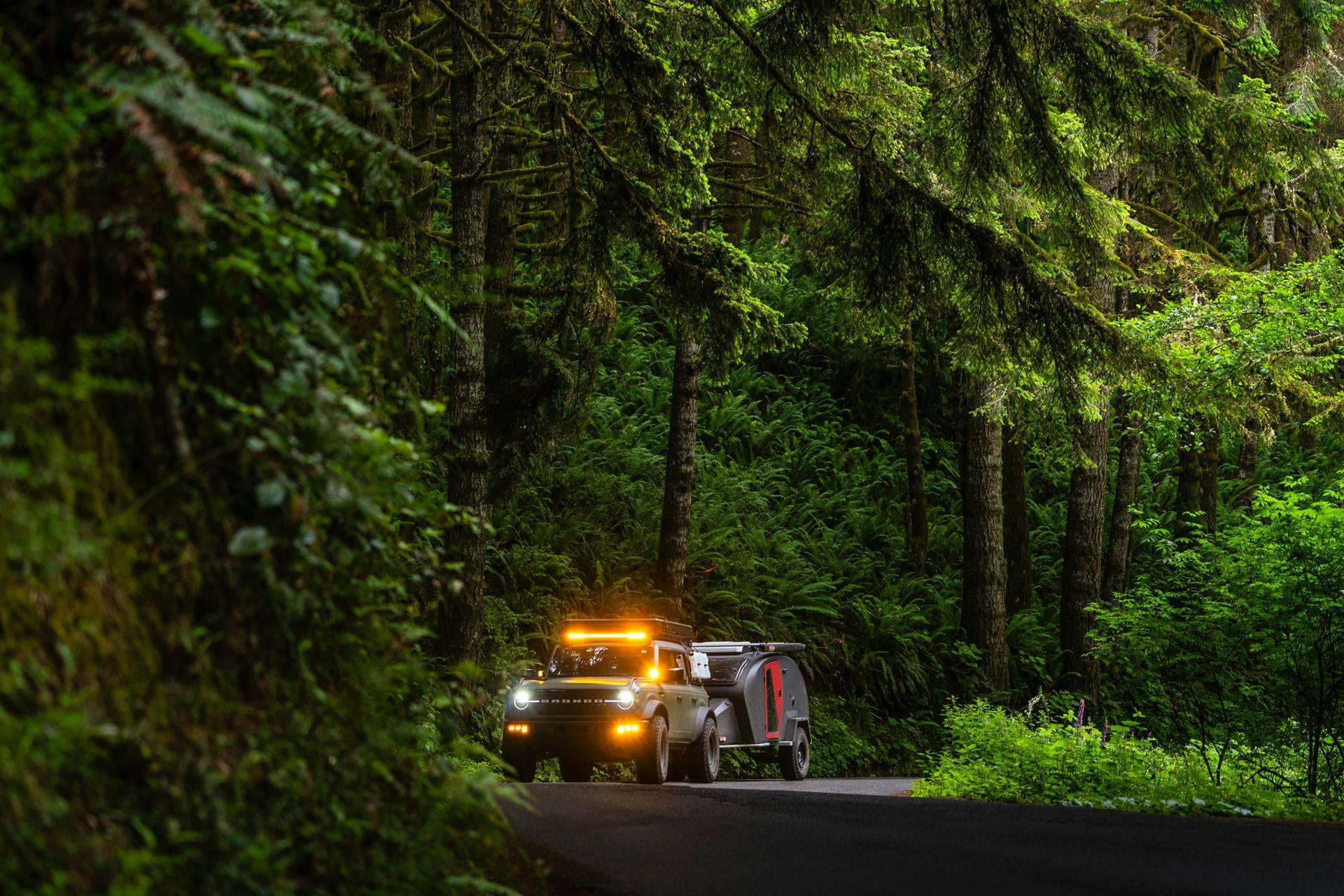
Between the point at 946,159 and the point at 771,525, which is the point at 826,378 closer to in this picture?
the point at 771,525

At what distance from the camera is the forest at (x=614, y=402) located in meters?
3.44

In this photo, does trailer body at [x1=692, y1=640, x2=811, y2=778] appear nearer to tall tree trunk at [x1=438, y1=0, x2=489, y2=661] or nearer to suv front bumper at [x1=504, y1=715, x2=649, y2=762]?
suv front bumper at [x1=504, y1=715, x2=649, y2=762]

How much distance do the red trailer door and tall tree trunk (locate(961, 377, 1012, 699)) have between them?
4795mm

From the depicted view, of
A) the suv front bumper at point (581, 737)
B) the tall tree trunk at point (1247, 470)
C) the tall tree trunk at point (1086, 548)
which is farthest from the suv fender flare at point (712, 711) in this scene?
the tall tree trunk at point (1247, 470)

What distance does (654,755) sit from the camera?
13.6 meters

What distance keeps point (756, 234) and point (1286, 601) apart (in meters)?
24.3

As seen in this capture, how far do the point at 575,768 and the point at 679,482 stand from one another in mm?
5869

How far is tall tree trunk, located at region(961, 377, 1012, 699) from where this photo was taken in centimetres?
2047

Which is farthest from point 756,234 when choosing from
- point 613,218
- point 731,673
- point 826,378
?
point 613,218

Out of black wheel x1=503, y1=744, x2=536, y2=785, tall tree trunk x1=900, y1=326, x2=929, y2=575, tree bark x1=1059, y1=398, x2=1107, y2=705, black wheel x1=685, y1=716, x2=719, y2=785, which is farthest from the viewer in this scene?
tall tree trunk x1=900, y1=326, x2=929, y2=575

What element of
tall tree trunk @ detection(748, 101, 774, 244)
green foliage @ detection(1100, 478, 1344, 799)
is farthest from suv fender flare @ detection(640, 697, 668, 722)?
tall tree trunk @ detection(748, 101, 774, 244)

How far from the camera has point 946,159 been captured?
1087 cm

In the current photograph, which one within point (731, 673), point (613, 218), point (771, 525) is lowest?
point (731, 673)

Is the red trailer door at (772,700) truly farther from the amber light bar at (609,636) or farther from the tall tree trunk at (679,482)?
the amber light bar at (609,636)
